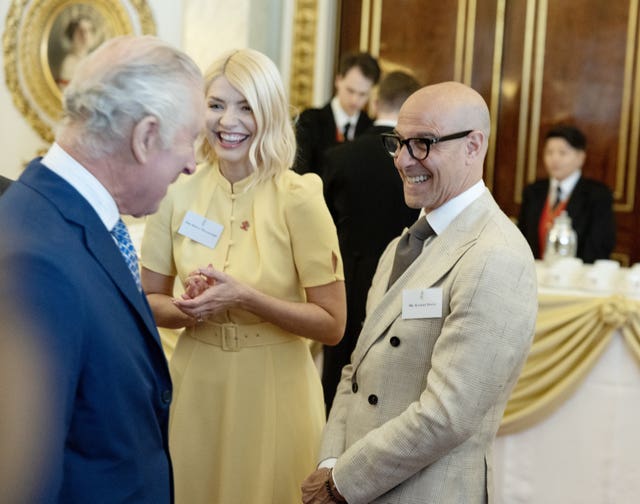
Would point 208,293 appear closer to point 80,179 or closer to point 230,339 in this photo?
point 230,339

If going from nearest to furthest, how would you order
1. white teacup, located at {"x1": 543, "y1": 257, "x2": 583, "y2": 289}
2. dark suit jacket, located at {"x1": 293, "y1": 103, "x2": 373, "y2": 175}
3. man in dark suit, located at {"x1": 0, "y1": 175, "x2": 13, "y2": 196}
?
man in dark suit, located at {"x1": 0, "y1": 175, "x2": 13, "y2": 196}, white teacup, located at {"x1": 543, "y1": 257, "x2": 583, "y2": 289}, dark suit jacket, located at {"x1": 293, "y1": 103, "x2": 373, "y2": 175}

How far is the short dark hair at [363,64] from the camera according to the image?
16.3 ft

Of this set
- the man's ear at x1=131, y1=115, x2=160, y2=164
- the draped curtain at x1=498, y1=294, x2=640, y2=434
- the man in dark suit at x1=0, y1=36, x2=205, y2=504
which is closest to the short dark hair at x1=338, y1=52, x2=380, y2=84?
the draped curtain at x1=498, y1=294, x2=640, y2=434

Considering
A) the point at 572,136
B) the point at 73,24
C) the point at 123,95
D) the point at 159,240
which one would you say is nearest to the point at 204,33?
the point at 73,24

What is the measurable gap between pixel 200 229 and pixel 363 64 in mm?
2984

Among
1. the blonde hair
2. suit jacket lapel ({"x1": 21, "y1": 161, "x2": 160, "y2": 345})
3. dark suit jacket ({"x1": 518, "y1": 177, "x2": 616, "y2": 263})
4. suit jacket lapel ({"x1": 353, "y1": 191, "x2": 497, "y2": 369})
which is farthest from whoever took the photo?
dark suit jacket ({"x1": 518, "y1": 177, "x2": 616, "y2": 263})

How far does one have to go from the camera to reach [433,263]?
5.76 feet

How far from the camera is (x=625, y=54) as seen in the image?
5.63m

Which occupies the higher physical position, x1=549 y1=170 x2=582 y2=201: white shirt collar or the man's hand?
x1=549 y1=170 x2=582 y2=201: white shirt collar

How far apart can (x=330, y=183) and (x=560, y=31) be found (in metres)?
2.57

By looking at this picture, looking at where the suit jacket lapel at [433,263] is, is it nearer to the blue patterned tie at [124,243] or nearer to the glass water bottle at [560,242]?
the blue patterned tie at [124,243]

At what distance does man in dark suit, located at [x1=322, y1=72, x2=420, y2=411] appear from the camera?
3.92m

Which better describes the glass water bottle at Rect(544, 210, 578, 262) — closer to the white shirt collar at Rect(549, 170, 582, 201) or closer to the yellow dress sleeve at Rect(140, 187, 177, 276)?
the white shirt collar at Rect(549, 170, 582, 201)

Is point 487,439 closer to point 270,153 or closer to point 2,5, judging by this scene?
point 270,153
